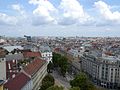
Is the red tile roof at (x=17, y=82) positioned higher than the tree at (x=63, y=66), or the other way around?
the red tile roof at (x=17, y=82)

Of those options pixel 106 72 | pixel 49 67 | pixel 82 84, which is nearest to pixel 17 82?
pixel 82 84

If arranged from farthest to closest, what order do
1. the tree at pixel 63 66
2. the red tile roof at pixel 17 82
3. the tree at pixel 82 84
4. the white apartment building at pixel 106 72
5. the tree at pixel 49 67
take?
the tree at pixel 49 67 → the tree at pixel 63 66 → the white apartment building at pixel 106 72 → the tree at pixel 82 84 → the red tile roof at pixel 17 82

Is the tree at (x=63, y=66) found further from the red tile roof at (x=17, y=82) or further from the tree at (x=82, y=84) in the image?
the red tile roof at (x=17, y=82)

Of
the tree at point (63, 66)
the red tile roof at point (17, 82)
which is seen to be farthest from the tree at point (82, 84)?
the tree at point (63, 66)

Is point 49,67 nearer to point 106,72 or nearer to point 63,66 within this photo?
point 63,66

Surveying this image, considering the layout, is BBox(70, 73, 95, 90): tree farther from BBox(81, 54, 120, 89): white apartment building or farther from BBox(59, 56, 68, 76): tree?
BBox(59, 56, 68, 76): tree

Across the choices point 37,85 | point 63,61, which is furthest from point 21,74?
point 63,61

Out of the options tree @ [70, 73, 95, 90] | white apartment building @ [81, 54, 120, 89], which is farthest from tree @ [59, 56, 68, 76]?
tree @ [70, 73, 95, 90]

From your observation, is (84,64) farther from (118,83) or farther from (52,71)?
(118,83)
